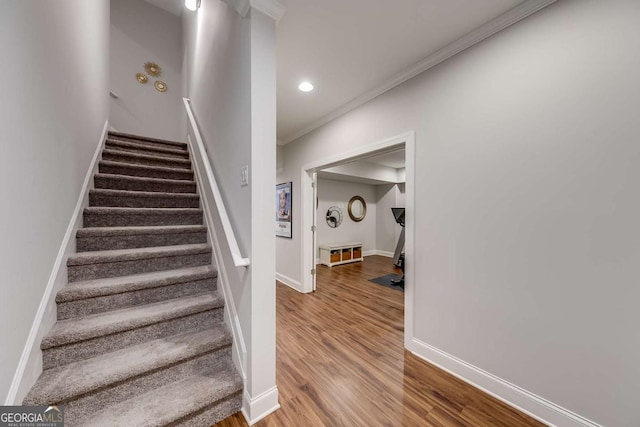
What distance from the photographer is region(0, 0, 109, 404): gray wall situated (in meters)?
0.92

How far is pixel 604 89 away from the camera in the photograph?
1.19 metres

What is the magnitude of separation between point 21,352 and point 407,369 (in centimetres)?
222

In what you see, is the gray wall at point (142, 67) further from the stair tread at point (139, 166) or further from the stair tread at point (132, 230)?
the stair tread at point (132, 230)

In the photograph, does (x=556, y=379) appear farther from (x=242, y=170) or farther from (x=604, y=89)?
(x=242, y=170)

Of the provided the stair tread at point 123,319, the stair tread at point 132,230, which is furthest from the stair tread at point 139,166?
the stair tread at point 123,319

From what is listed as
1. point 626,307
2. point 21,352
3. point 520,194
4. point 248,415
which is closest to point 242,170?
point 21,352

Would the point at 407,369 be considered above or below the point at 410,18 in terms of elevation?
below

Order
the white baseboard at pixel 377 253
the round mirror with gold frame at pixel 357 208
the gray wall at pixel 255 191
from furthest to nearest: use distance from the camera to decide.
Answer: the white baseboard at pixel 377 253
the round mirror with gold frame at pixel 357 208
the gray wall at pixel 255 191

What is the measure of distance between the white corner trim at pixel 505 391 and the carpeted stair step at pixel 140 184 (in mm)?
2836

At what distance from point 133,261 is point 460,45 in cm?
289

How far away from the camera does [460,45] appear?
66.7 inches

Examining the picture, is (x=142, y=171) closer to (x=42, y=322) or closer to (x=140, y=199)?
(x=140, y=199)

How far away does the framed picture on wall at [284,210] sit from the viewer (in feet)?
12.4

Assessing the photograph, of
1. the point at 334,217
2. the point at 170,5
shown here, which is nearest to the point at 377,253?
the point at 334,217
